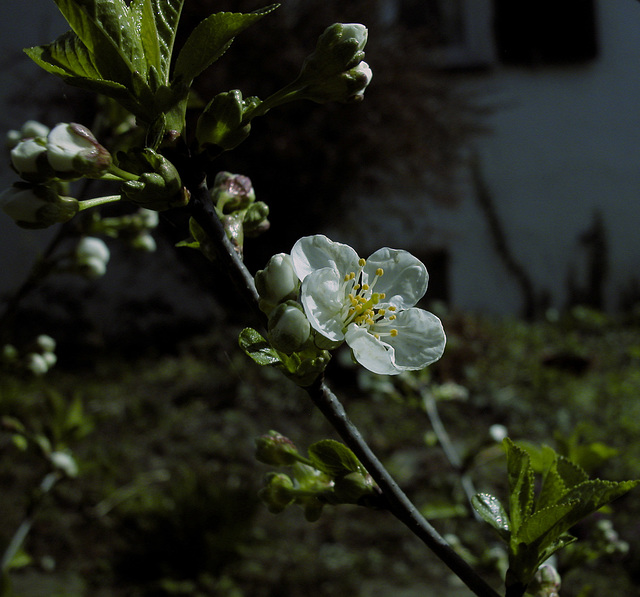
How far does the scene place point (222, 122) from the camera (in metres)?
0.34

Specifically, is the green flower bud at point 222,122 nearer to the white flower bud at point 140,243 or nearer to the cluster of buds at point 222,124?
the cluster of buds at point 222,124

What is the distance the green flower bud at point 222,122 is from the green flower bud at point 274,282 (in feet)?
0.22

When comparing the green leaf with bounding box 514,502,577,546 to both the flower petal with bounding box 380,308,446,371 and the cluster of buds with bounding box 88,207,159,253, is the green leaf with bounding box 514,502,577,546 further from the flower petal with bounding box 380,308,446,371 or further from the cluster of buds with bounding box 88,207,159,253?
the cluster of buds with bounding box 88,207,159,253

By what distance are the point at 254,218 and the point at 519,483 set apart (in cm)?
24

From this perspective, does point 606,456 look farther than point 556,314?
No

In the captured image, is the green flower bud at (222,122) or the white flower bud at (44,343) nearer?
the green flower bud at (222,122)

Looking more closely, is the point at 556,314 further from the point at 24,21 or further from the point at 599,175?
the point at 24,21

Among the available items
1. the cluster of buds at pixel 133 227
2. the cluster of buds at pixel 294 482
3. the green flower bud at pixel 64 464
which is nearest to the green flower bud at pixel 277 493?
the cluster of buds at pixel 294 482

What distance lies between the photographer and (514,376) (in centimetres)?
384

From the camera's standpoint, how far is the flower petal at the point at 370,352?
369mm

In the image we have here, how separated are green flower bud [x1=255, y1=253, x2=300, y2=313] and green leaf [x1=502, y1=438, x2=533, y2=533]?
163 mm

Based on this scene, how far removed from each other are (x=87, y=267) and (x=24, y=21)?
0.28m

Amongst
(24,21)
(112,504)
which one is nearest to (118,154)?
(24,21)

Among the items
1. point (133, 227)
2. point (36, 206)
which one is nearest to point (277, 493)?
point (36, 206)
